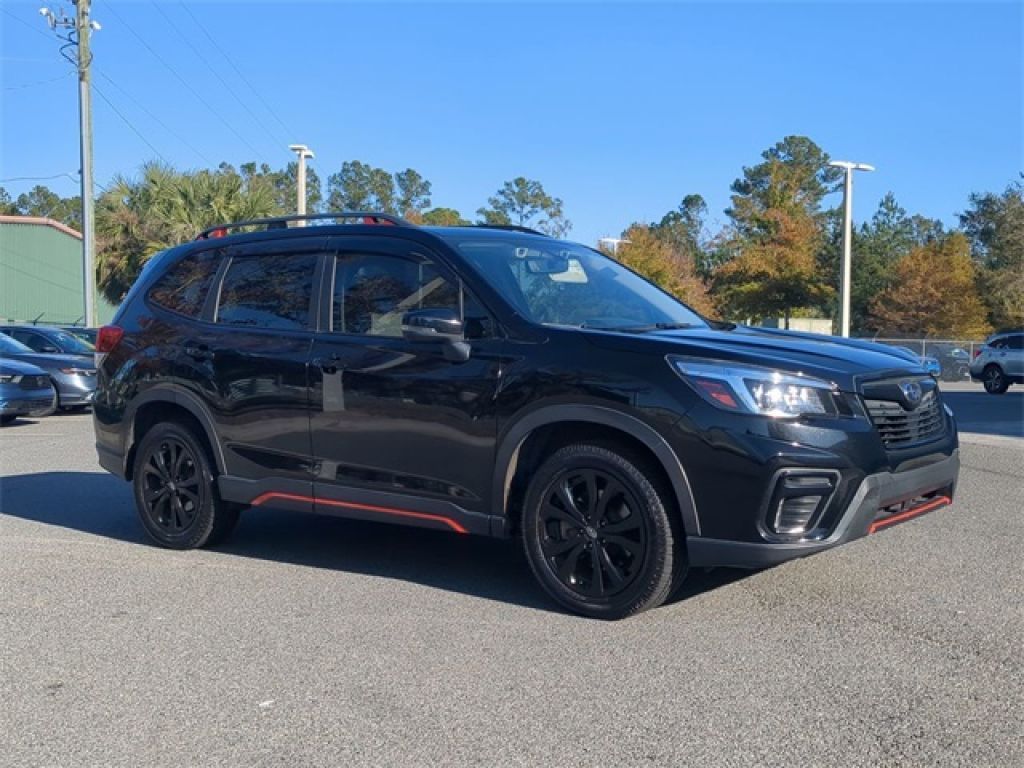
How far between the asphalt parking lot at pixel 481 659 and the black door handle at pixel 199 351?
1.26 m

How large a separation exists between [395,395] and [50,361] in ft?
44.0

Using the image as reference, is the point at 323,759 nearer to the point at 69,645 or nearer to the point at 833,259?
the point at 69,645

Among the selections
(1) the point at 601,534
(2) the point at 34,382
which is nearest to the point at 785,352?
(1) the point at 601,534

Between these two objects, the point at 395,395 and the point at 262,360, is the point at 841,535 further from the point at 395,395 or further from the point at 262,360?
the point at 262,360

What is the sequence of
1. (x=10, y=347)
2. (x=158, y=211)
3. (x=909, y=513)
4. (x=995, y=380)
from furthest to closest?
(x=158, y=211) < (x=995, y=380) < (x=10, y=347) < (x=909, y=513)

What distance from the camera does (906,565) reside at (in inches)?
233

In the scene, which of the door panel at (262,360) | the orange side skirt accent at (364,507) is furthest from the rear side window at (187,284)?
the orange side skirt accent at (364,507)

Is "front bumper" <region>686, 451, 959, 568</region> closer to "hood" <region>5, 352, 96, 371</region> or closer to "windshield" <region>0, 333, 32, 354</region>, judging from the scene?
"hood" <region>5, 352, 96, 371</region>

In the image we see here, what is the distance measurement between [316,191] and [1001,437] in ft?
291

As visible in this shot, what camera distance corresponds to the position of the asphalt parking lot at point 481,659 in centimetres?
355

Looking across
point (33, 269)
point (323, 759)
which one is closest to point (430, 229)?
point (323, 759)

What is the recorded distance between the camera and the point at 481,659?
4.39 meters

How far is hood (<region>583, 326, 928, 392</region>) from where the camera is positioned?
4621 mm

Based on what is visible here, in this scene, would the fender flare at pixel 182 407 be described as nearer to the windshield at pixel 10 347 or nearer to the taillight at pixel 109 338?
the taillight at pixel 109 338
